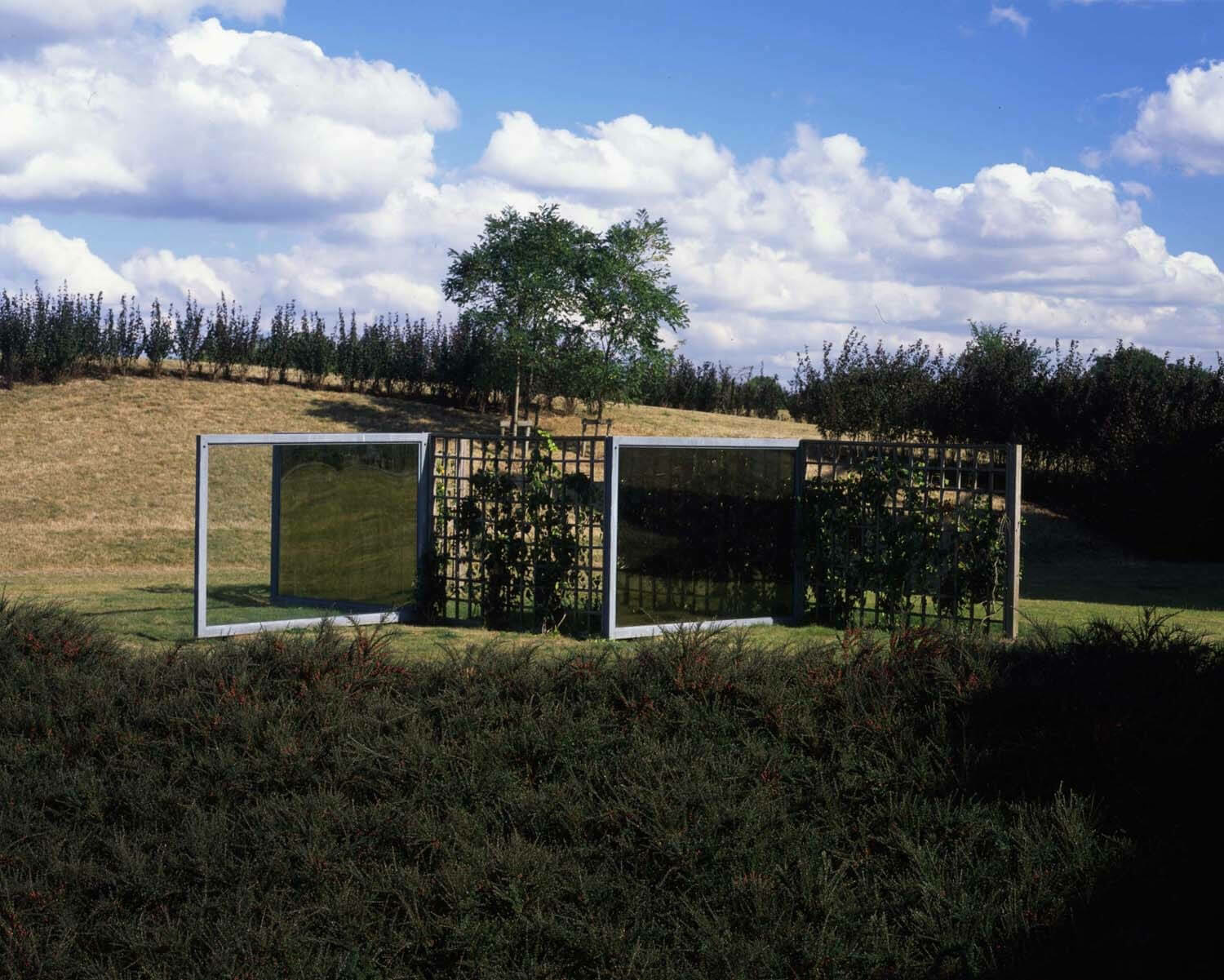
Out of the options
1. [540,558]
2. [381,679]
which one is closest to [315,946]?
[381,679]

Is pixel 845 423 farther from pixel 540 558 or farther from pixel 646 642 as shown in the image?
pixel 646 642

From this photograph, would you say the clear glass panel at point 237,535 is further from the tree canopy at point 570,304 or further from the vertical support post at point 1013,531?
the tree canopy at point 570,304

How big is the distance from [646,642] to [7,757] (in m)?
Answer: 3.20

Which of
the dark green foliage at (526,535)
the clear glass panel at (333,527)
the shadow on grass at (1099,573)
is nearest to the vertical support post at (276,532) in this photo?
the clear glass panel at (333,527)

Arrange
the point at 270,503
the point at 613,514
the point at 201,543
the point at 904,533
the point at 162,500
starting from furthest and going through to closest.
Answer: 1. the point at 162,500
2. the point at 270,503
3. the point at 904,533
4. the point at 613,514
5. the point at 201,543

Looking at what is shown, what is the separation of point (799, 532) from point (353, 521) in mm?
4042

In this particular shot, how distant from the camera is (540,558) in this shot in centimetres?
1028

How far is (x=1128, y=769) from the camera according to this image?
4938 mm

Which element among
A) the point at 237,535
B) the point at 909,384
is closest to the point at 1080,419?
the point at 909,384

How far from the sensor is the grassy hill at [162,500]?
13.4m

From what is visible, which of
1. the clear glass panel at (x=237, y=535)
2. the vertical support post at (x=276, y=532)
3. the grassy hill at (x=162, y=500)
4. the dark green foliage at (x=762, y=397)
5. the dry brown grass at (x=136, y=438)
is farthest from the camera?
the dark green foliage at (x=762, y=397)

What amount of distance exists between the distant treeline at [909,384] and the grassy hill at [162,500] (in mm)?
1019

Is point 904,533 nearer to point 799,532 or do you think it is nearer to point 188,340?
point 799,532

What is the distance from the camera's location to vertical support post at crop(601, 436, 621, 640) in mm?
9891
